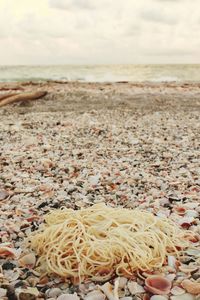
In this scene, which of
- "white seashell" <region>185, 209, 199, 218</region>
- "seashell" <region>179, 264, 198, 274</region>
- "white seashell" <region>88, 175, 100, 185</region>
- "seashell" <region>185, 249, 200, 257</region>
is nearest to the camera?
"seashell" <region>179, 264, 198, 274</region>

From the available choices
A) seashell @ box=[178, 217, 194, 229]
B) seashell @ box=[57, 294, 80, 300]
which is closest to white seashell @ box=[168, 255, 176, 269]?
seashell @ box=[178, 217, 194, 229]

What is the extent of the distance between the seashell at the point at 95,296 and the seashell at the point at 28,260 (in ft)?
2.10

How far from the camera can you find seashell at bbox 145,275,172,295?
9.85ft

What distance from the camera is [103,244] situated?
10.9ft

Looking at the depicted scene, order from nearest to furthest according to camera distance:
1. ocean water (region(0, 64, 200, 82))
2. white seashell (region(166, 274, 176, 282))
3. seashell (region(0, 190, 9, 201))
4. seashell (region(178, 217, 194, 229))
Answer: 1. white seashell (region(166, 274, 176, 282))
2. seashell (region(178, 217, 194, 229))
3. seashell (region(0, 190, 9, 201))
4. ocean water (region(0, 64, 200, 82))

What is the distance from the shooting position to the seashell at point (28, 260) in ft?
11.2

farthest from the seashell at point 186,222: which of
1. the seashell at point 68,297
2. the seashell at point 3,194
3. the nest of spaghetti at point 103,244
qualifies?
the seashell at point 3,194

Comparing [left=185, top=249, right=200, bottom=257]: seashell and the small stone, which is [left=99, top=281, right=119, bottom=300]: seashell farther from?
[left=185, top=249, right=200, bottom=257]: seashell

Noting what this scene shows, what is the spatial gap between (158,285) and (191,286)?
0.24 m

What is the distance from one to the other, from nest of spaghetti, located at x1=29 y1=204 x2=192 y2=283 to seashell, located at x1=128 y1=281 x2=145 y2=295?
8 cm

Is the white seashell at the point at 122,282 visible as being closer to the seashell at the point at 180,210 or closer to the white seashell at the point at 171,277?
the white seashell at the point at 171,277

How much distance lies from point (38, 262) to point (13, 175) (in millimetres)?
2775

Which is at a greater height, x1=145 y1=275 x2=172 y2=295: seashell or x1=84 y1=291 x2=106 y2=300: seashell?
x1=145 y1=275 x2=172 y2=295: seashell

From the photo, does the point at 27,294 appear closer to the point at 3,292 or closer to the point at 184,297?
the point at 3,292
